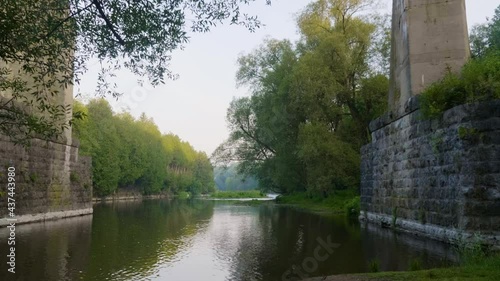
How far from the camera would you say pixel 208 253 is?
11.0 metres

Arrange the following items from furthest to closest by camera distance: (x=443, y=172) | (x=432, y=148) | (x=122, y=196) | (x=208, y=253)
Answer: (x=122, y=196) → (x=432, y=148) → (x=443, y=172) → (x=208, y=253)

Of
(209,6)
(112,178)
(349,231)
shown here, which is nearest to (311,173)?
(349,231)

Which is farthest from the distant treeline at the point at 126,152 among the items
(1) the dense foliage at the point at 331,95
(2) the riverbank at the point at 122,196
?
(1) the dense foliage at the point at 331,95

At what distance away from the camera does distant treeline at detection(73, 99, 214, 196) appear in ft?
155

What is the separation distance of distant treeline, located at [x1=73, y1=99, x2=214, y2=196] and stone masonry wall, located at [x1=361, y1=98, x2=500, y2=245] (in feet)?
85.3

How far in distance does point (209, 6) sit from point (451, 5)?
30.2ft

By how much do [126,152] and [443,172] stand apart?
161 feet

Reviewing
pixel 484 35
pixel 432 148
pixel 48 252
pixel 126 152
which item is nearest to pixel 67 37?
pixel 48 252

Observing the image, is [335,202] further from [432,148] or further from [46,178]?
[46,178]

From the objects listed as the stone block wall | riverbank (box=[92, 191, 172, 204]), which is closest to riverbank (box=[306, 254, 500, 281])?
the stone block wall

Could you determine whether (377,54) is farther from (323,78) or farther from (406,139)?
(406,139)

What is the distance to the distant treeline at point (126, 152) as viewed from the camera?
155ft

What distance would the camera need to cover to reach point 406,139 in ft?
47.2

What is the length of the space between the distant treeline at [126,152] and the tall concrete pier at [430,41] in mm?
26987
